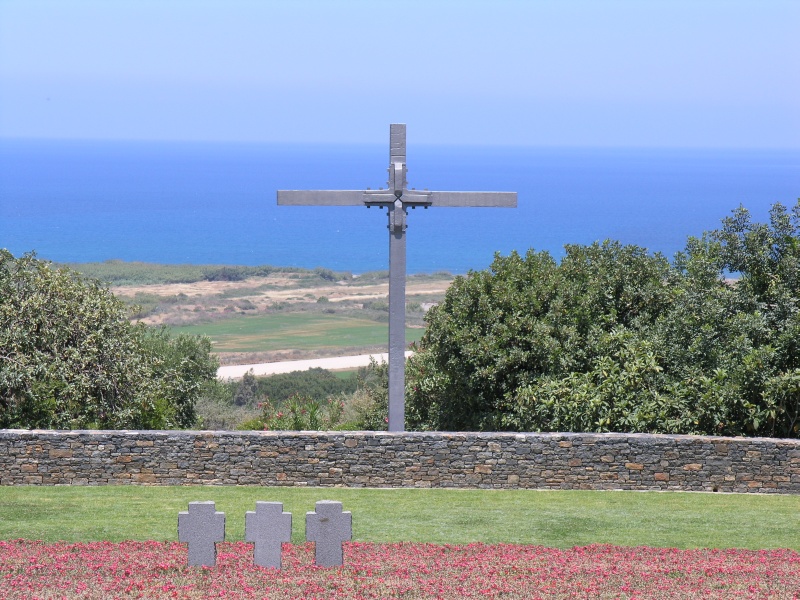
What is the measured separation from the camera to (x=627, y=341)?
20.9m

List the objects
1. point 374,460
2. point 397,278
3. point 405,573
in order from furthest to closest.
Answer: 1. point 374,460
2. point 397,278
3. point 405,573

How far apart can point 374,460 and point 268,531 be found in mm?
5176

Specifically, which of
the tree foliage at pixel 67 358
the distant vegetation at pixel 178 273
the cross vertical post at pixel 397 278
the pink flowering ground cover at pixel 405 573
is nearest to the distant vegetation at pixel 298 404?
the tree foliage at pixel 67 358

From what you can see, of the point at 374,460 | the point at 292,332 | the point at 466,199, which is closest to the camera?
the point at 466,199

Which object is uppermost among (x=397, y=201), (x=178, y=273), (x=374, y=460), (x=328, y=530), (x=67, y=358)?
(x=397, y=201)

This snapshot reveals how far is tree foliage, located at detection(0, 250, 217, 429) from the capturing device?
20891 mm

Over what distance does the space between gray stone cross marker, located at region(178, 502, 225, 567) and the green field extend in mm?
59543

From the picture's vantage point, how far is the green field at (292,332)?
7512 cm

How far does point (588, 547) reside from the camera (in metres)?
12.4

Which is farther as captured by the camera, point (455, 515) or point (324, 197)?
point (324, 197)

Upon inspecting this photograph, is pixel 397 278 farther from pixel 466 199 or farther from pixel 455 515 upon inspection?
pixel 455 515

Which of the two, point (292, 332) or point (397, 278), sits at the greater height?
point (397, 278)

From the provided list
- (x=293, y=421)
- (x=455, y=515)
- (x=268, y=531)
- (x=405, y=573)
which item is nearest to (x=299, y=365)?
(x=293, y=421)

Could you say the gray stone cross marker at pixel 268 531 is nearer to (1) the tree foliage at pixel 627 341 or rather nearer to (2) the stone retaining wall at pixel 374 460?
(2) the stone retaining wall at pixel 374 460
